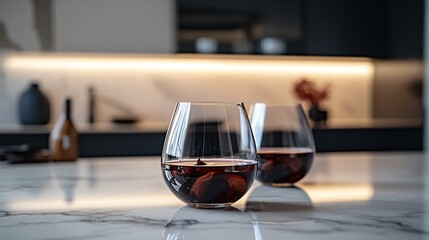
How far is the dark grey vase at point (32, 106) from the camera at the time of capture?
333cm

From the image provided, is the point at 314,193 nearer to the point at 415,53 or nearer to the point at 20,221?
the point at 20,221

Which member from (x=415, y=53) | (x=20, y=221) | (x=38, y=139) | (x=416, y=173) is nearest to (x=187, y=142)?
(x=20, y=221)

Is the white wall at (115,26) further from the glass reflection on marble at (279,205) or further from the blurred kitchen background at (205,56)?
the glass reflection on marble at (279,205)

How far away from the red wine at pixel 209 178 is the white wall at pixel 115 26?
2.71 meters

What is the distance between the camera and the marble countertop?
62 cm

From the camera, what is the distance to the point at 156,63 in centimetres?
371

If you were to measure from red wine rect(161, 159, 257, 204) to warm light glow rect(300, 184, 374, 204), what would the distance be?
0.46 feet

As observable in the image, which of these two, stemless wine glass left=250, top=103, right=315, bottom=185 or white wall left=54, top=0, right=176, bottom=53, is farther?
white wall left=54, top=0, right=176, bottom=53

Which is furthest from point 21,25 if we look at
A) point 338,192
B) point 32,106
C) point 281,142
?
point 338,192

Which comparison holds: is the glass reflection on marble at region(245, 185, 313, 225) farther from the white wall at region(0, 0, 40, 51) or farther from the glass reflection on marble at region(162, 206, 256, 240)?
the white wall at region(0, 0, 40, 51)

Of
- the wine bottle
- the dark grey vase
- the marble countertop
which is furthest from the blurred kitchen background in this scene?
the marble countertop

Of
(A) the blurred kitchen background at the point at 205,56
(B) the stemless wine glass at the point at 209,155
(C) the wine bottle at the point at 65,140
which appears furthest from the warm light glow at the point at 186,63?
(B) the stemless wine glass at the point at 209,155

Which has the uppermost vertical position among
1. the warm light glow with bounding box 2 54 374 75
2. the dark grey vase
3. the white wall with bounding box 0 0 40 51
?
the white wall with bounding box 0 0 40 51

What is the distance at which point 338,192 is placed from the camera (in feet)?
3.01
